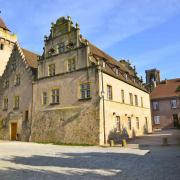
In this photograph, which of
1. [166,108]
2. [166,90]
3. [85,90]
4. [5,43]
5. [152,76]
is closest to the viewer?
[85,90]

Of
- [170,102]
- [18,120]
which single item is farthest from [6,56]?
[170,102]

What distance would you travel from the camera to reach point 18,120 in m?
28.8

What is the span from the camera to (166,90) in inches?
1966

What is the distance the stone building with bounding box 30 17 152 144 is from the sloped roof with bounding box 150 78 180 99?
848 inches

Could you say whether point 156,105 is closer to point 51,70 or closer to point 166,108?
point 166,108

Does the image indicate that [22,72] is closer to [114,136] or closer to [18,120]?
[18,120]

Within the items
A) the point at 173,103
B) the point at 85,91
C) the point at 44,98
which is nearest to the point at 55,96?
the point at 44,98

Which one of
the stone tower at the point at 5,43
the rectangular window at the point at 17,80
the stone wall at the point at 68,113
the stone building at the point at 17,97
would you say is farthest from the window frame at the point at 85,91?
the stone tower at the point at 5,43

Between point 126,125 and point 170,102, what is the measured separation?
23.7m

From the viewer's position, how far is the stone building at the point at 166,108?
1799 inches

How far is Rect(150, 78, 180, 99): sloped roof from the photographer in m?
47.9

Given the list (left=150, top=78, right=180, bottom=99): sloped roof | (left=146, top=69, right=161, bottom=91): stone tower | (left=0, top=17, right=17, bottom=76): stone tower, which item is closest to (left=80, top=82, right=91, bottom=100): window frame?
(left=0, top=17, right=17, bottom=76): stone tower

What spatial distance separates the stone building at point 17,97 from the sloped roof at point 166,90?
30.0 m

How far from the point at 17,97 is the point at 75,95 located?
10899 millimetres
